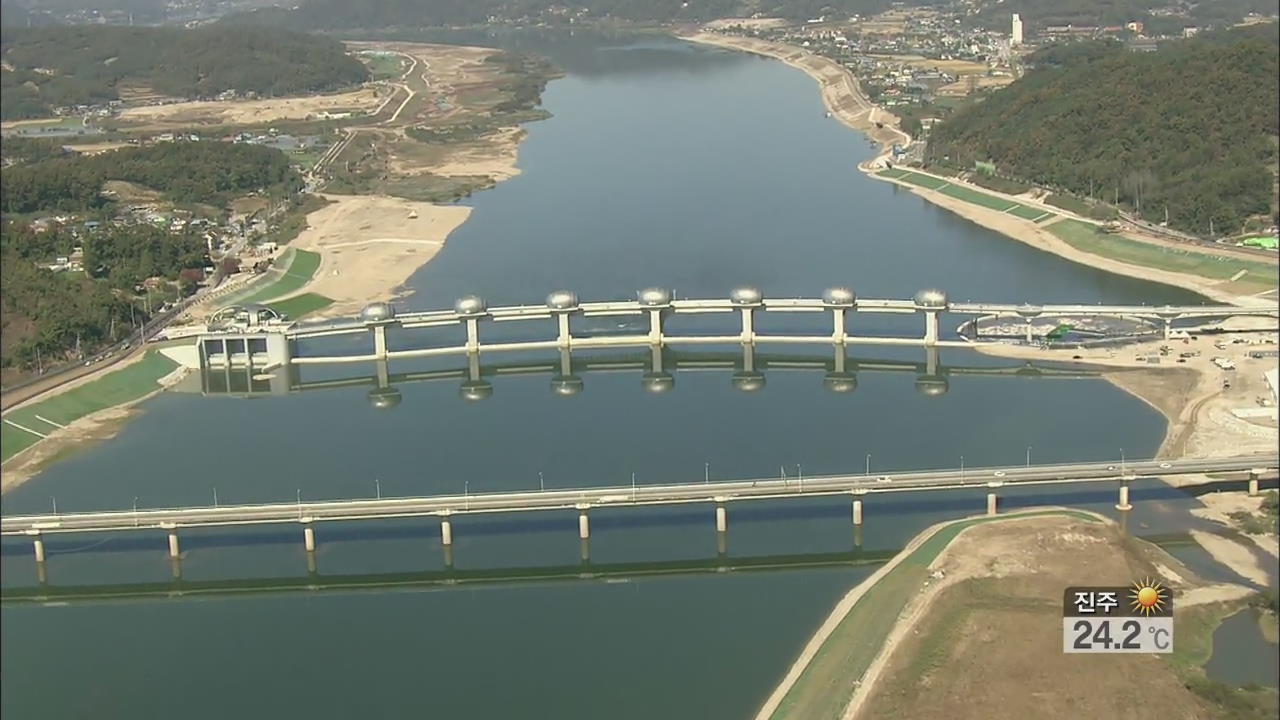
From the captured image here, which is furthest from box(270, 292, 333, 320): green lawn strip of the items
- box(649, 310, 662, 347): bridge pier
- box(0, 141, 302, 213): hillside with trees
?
box(0, 141, 302, 213): hillside with trees

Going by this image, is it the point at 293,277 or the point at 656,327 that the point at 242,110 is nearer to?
the point at 293,277

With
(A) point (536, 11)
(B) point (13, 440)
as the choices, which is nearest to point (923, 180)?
(B) point (13, 440)

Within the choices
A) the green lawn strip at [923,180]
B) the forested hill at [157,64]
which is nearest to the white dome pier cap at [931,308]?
the forested hill at [157,64]

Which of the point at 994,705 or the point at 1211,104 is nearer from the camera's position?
the point at 994,705

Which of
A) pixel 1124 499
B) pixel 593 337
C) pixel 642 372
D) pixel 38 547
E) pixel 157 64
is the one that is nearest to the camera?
pixel 38 547

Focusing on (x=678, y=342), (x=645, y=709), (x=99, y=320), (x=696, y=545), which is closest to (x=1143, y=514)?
(x=696, y=545)

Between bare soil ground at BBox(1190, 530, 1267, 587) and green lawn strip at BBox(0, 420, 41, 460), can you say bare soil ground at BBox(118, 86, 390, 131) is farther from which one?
bare soil ground at BBox(1190, 530, 1267, 587)

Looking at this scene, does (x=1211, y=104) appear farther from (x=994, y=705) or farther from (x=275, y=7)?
(x=275, y=7)

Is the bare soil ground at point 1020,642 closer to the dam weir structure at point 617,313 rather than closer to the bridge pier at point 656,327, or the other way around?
the dam weir structure at point 617,313
